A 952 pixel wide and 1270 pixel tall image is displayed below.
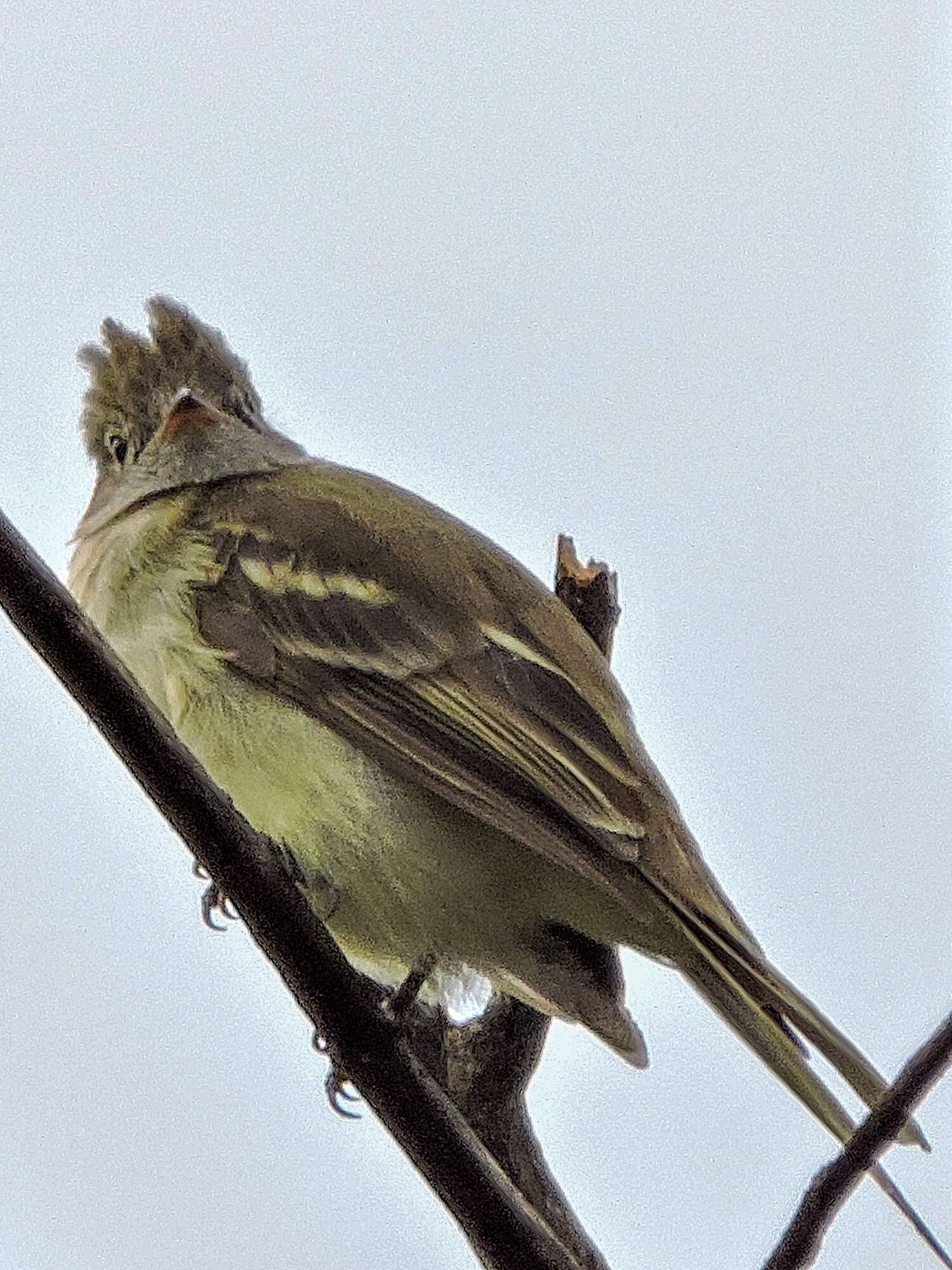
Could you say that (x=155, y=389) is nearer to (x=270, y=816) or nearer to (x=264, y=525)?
(x=264, y=525)

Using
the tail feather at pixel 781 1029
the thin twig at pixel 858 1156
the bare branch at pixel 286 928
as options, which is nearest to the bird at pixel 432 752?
the tail feather at pixel 781 1029

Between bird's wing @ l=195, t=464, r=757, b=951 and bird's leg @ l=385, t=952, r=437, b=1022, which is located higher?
bird's wing @ l=195, t=464, r=757, b=951

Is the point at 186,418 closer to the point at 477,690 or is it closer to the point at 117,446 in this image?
the point at 117,446

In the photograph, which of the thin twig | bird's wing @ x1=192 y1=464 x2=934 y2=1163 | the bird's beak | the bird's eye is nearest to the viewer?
the thin twig

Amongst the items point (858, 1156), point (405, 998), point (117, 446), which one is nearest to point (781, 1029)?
point (405, 998)

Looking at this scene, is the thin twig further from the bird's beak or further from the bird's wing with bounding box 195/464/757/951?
the bird's beak

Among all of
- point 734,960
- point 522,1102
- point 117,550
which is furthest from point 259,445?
point 734,960

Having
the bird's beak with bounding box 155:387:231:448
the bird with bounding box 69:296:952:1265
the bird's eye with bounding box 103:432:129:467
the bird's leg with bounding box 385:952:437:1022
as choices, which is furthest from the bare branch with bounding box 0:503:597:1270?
the bird's eye with bounding box 103:432:129:467

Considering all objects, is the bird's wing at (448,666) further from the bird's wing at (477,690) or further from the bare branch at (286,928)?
the bare branch at (286,928)
